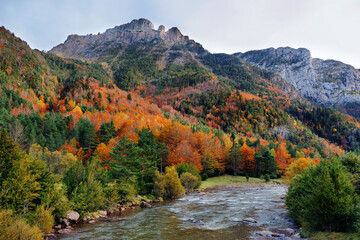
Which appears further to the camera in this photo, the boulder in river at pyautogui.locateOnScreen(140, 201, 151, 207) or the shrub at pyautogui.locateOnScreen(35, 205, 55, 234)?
the boulder in river at pyautogui.locateOnScreen(140, 201, 151, 207)

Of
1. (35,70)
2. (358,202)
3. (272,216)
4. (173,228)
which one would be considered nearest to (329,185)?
(358,202)

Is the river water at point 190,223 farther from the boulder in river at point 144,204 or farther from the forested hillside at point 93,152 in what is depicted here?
the forested hillside at point 93,152

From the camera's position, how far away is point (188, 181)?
56.8 metres

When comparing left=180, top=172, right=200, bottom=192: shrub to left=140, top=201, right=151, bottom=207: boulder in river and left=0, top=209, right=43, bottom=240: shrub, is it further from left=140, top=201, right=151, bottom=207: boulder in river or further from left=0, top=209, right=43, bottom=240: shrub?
left=0, top=209, right=43, bottom=240: shrub

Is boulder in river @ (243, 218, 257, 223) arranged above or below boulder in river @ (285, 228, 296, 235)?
below

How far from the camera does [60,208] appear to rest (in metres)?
25.2

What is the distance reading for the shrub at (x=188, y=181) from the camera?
56094mm

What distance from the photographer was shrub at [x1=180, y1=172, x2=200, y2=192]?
56.1 metres

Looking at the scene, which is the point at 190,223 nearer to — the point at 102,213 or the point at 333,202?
the point at 102,213

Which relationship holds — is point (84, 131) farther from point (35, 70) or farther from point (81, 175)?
point (35, 70)

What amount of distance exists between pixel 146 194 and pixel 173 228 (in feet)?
73.8

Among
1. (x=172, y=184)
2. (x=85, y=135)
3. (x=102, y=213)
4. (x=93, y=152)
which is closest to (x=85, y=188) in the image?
(x=102, y=213)

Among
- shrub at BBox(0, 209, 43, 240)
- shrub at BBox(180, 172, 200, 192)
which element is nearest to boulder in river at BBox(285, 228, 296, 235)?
shrub at BBox(0, 209, 43, 240)

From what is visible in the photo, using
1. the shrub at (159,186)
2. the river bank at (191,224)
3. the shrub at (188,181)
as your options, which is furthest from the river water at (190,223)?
the shrub at (188,181)
